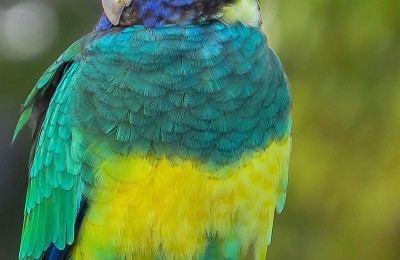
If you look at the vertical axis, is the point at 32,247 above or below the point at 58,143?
below

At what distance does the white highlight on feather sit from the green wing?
12 centimetres

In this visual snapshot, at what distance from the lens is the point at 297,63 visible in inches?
105

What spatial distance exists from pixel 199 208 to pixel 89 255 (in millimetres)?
286

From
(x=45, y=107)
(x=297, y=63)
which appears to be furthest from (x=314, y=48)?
(x=45, y=107)

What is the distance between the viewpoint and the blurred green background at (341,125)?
2525 mm

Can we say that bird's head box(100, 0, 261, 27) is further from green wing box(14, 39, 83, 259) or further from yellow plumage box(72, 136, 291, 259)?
yellow plumage box(72, 136, 291, 259)

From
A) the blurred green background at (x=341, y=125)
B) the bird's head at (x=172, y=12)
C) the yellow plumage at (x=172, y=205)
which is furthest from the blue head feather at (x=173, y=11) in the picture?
the blurred green background at (x=341, y=125)

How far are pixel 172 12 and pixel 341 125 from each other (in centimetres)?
108

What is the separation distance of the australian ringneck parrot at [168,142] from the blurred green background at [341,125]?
0.89 metres

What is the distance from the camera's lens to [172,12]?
1.75m

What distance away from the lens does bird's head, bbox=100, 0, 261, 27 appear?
1.74m

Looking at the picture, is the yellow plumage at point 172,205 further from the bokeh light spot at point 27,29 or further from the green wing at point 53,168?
the bokeh light spot at point 27,29

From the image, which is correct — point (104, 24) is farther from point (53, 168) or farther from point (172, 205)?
point (172, 205)

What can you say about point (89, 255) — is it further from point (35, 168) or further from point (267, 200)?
point (267, 200)
